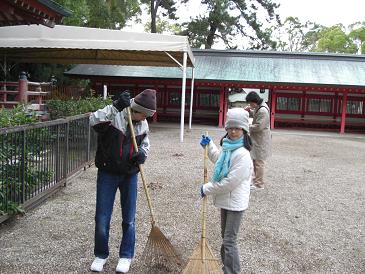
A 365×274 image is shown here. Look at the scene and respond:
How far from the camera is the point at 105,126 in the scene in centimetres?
336

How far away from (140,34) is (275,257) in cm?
951

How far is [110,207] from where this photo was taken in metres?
3.49

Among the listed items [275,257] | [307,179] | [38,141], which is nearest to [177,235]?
[275,257]

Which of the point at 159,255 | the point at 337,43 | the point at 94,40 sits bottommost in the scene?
the point at 159,255

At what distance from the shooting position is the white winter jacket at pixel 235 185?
3141 millimetres

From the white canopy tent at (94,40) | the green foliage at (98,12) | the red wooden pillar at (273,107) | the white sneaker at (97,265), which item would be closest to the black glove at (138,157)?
the white sneaker at (97,265)

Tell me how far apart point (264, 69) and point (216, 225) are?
17.0 m

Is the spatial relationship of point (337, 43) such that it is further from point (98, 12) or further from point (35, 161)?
point (35, 161)

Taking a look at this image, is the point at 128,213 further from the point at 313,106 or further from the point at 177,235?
the point at 313,106

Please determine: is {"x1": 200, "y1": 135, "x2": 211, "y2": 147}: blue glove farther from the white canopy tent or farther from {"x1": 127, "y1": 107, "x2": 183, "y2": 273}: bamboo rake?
the white canopy tent

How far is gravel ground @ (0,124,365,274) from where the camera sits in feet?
12.8

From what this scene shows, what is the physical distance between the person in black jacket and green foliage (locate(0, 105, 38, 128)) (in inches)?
75.9

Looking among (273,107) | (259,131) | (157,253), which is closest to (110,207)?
(157,253)

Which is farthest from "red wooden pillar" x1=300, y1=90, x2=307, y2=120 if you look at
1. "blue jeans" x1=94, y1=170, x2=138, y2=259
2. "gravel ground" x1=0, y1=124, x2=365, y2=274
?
"blue jeans" x1=94, y1=170, x2=138, y2=259
